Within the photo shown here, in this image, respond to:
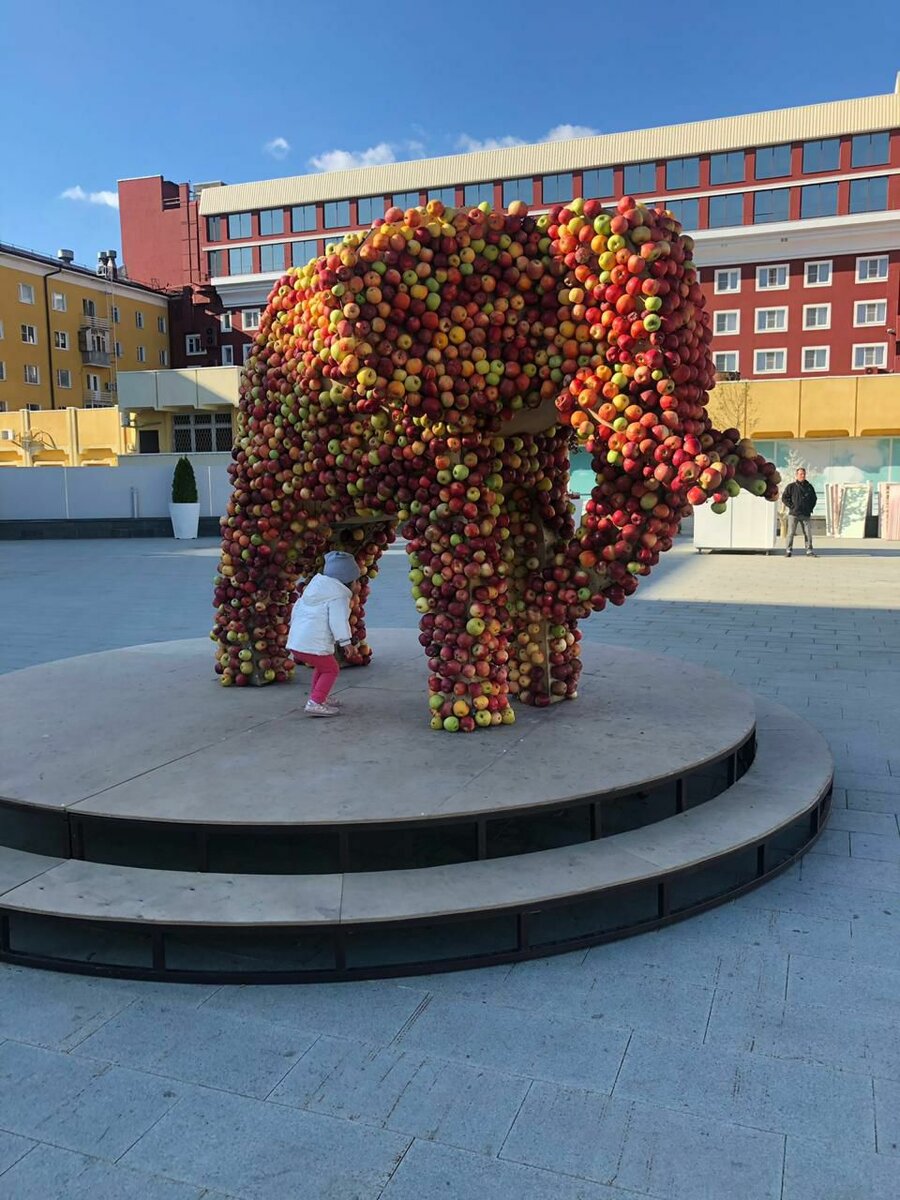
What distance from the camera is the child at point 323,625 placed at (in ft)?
17.5

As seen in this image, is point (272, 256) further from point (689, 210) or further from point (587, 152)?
point (689, 210)

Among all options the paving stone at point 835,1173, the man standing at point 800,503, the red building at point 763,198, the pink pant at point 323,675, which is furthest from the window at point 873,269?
the paving stone at point 835,1173

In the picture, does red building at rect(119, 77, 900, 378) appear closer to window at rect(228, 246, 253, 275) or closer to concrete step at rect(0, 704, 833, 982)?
window at rect(228, 246, 253, 275)

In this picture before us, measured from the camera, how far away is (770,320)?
4544 cm

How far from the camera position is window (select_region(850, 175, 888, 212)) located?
44344mm

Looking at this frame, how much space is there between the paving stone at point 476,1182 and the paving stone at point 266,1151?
2.0 inches

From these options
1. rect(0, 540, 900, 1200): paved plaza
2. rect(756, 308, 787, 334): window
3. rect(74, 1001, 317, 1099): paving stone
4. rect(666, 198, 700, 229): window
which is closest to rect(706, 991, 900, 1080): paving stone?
rect(0, 540, 900, 1200): paved plaza

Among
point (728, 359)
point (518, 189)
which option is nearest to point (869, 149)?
point (728, 359)

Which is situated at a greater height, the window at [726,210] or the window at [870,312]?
the window at [726,210]

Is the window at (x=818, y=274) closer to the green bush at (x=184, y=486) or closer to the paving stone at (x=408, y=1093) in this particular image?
the green bush at (x=184, y=486)

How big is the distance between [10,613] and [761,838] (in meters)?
10.8

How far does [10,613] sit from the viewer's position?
40.0ft

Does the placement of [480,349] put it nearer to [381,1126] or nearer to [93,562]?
[381,1126]

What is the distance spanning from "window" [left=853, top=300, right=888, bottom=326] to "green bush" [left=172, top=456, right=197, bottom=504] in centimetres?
3376
